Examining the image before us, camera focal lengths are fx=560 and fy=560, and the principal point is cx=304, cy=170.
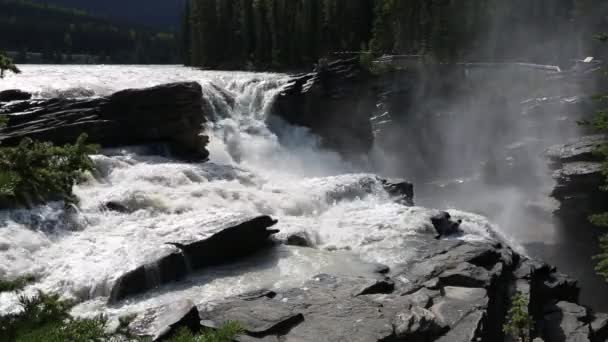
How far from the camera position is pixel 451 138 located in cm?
4853

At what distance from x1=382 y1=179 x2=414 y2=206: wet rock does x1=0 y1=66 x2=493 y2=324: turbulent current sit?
58 cm

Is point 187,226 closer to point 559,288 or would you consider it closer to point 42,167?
point 42,167

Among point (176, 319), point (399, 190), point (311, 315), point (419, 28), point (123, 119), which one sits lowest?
point (399, 190)

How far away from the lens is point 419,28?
61.8 metres

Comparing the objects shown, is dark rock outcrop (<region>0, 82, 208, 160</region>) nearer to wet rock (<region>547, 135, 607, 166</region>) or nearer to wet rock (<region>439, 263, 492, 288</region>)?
wet rock (<region>439, 263, 492, 288</region>)

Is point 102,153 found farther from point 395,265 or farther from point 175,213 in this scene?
Result: point 395,265

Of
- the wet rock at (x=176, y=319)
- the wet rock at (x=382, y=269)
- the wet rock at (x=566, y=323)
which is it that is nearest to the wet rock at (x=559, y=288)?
the wet rock at (x=566, y=323)

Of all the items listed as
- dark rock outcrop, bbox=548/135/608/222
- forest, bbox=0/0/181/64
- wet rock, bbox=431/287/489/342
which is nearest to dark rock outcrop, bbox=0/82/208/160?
wet rock, bbox=431/287/489/342

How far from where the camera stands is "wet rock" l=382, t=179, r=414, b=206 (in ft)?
87.2

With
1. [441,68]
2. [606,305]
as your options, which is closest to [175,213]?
[606,305]

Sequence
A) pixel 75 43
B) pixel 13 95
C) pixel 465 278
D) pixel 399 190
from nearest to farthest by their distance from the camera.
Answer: pixel 465 278, pixel 399 190, pixel 13 95, pixel 75 43

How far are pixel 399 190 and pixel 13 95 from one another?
19438 mm

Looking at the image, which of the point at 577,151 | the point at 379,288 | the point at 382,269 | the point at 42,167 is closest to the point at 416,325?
the point at 379,288

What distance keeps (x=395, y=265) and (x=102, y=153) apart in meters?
15.6
